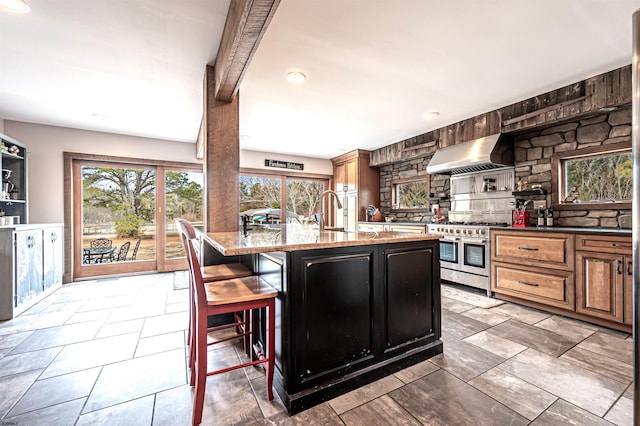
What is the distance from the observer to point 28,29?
6.69ft

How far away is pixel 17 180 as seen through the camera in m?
3.89

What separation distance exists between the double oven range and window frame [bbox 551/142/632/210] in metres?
0.51

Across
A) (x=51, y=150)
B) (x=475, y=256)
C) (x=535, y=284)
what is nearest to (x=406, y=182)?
(x=475, y=256)

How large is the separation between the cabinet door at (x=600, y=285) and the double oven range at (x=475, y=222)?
36.7 inches

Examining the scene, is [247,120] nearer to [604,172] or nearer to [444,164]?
[444,164]

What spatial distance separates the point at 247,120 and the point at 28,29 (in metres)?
2.32

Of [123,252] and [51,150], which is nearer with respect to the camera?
[51,150]

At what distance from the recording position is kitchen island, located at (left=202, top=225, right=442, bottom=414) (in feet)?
5.12

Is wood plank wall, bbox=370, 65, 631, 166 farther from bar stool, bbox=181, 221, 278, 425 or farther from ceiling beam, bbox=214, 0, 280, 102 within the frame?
bar stool, bbox=181, 221, 278, 425

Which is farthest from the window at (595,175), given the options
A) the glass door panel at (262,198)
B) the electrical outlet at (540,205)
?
the glass door panel at (262,198)

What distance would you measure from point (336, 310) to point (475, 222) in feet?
11.6

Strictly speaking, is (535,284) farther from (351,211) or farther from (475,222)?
(351,211)

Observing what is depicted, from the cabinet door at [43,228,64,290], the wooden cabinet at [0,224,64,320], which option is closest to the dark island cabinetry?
the wooden cabinet at [0,224,64,320]

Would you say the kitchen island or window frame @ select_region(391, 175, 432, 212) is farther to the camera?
window frame @ select_region(391, 175, 432, 212)
